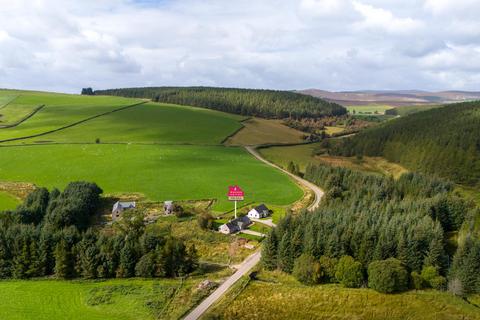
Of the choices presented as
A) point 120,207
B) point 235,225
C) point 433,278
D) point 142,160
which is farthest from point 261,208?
point 142,160

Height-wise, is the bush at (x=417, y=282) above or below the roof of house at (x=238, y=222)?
below

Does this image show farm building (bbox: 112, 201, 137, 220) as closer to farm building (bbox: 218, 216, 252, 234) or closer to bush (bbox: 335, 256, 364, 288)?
farm building (bbox: 218, 216, 252, 234)

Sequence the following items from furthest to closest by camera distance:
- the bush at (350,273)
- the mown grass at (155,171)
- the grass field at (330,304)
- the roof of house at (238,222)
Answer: the mown grass at (155,171) < the roof of house at (238,222) < the bush at (350,273) < the grass field at (330,304)

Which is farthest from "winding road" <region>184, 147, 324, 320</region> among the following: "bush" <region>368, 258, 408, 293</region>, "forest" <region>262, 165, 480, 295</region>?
"bush" <region>368, 258, 408, 293</region>

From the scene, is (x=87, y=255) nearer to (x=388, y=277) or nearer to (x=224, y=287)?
(x=224, y=287)

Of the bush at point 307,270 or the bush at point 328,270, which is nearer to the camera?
the bush at point 307,270

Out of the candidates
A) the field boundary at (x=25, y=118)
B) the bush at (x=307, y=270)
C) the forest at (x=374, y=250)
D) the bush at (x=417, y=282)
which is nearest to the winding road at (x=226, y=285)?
the forest at (x=374, y=250)

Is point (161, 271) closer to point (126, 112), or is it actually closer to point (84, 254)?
point (84, 254)

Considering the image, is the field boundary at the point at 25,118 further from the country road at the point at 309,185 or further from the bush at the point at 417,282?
the bush at the point at 417,282
